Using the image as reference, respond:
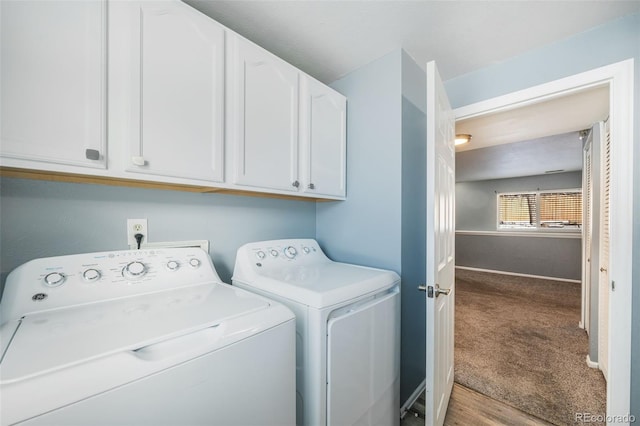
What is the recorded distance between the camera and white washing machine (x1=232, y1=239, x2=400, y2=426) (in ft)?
3.36

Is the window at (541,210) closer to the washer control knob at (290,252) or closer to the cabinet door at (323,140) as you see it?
the cabinet door at (323,140)

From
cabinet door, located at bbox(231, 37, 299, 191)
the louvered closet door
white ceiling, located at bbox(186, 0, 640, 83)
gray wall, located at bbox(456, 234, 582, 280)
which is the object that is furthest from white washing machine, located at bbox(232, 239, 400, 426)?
gray wall, located at bbox(456, 234, 582, 280)

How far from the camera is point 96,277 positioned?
0.98 m

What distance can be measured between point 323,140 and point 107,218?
1.26 m

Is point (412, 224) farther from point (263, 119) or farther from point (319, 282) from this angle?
point (263, 119)

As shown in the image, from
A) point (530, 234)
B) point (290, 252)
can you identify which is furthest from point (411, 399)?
point (530, 234)

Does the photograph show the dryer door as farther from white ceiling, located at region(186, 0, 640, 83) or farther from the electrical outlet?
white ceiling, located at region(186, 0, 640, 83)

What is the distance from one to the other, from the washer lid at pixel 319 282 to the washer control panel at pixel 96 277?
0.29 m

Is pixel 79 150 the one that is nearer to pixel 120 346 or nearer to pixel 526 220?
pixel 120 346

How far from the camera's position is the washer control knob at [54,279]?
90cm

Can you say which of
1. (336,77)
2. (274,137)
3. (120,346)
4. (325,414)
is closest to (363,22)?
(336,77)

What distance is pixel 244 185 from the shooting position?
1.30 meters

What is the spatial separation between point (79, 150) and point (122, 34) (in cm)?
47

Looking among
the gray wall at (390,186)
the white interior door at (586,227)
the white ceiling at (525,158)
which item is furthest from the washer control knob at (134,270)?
the white ceiling at (525,158)
